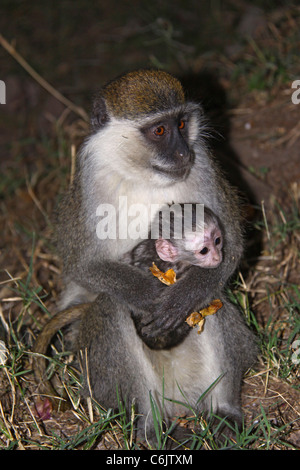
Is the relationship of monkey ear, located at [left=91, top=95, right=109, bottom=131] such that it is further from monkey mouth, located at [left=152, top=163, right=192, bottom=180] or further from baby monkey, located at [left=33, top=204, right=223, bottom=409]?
baby monkey, located at [left=33, top=204, right=223, bottom=409]

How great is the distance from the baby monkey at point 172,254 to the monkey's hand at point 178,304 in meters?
0.08

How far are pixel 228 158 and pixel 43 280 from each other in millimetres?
1784

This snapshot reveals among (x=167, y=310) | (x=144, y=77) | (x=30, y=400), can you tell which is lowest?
(x=30, y=400)

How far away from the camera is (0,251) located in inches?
199

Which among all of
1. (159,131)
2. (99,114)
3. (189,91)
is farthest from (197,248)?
(189,91)

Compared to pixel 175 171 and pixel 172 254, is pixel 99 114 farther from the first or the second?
pixel 172 254

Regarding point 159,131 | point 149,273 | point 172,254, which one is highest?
point 159,131

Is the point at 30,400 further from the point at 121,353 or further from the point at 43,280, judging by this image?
the point at 43,280

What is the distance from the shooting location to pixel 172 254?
3.25m

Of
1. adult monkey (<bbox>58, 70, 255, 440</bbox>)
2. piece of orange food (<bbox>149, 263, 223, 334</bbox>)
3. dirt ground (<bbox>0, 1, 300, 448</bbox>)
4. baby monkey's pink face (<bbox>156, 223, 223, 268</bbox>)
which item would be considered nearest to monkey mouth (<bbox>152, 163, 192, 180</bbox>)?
adult monkey (<bbox>58, 70, 255, 440</bbox>)

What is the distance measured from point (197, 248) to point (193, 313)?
14.8 inches

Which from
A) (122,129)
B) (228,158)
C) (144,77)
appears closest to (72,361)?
(122,129)

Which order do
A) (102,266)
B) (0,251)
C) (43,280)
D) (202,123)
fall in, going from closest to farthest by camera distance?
1. (102,266)
2. (202,123)
3. (43,280)
4. (0,251)

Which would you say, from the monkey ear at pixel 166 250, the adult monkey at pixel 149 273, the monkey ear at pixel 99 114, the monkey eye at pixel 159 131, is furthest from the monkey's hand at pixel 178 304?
the monkey ear at pixel 99 114
